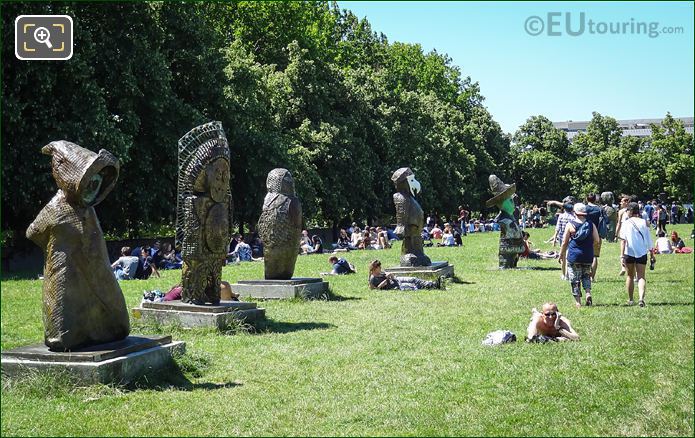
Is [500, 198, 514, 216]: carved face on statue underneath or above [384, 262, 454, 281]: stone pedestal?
above

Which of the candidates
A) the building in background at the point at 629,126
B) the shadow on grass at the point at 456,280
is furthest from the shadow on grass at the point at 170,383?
the building in background at the point at 629,126

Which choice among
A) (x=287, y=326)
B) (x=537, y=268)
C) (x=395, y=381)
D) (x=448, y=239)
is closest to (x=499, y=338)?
(x=395, y=381)

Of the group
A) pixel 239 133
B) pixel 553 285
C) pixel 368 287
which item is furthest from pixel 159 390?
pixel 239 133

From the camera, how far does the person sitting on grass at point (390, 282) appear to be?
19781 millimetres

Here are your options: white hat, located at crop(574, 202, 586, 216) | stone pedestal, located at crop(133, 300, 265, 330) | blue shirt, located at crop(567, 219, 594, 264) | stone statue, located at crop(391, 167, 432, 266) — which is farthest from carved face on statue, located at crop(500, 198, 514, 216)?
stone pedestal, located at crop(133, 300, 265, 330)

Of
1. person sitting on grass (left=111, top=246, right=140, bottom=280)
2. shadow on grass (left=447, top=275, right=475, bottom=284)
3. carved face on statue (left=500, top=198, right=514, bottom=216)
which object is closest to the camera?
shadow on grass (left=447, top=275, right=475, bottom=284)

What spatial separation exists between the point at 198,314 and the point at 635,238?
8123mm

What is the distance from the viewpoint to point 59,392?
8547mm

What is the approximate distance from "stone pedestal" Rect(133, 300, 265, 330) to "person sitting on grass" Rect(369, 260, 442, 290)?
20.1 feet

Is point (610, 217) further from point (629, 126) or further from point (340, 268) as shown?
point (629, 126)

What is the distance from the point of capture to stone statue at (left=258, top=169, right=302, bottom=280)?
17703 millimetres

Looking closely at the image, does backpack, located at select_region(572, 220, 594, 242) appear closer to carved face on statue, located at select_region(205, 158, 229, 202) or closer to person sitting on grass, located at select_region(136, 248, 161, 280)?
carved face on statue, located at select_region(205, 158, 229, 202)

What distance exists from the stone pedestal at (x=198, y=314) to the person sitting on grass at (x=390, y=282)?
6132 mm

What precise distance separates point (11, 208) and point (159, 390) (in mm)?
18119
